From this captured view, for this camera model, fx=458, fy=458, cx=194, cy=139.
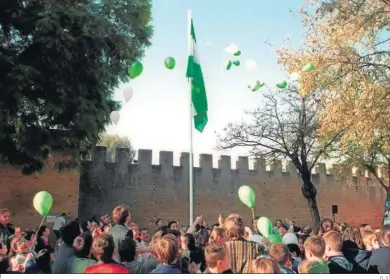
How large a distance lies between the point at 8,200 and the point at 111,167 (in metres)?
6.05

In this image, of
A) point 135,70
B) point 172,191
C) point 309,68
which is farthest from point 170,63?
point 172,191

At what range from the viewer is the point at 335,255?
4699 millimetres

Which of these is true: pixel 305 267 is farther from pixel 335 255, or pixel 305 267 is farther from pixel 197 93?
pixel 197 93

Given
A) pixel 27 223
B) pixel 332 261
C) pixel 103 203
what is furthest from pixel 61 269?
pixel 103 203

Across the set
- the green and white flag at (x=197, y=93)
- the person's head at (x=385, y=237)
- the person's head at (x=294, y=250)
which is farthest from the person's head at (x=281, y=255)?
the green and white flag at (x=197, y=93)

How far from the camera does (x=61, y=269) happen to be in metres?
5.01

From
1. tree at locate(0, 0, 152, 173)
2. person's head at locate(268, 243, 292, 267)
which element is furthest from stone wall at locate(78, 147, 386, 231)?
person's head at locate(268, 243, 292, 267)

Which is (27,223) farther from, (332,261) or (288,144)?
(332,261)

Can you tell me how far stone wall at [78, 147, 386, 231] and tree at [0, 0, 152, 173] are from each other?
684 centimetres

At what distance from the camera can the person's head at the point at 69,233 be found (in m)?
5.28

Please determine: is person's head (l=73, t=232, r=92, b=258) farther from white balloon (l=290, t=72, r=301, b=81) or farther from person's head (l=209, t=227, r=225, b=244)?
white balloon (l=290, t=72, r=301, b=81)

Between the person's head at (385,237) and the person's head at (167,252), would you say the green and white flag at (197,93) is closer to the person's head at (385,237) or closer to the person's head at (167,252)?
the person's head at (385,237)

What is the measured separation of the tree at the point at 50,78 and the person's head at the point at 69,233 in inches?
398

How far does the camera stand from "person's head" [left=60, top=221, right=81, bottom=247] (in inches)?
208
